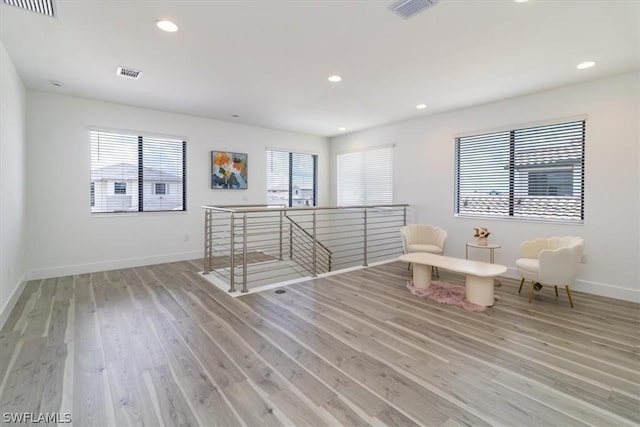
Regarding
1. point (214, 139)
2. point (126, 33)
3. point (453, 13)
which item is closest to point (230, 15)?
point (126, 33)

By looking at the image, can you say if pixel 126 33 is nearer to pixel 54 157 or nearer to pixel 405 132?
pixel 54 157

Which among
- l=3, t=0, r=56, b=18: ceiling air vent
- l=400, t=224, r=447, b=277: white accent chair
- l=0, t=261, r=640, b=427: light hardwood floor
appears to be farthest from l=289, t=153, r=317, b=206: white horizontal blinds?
l=3, t=0, r=56, b=18: ceiling air vent

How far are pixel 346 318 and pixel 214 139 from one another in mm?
4672

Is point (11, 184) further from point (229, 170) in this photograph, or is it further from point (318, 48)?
point (318, 48)

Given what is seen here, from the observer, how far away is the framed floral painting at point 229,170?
6223 mm

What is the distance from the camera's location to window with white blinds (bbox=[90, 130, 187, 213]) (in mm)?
5121

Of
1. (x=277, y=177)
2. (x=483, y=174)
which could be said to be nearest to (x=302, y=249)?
(x=277, y=177)

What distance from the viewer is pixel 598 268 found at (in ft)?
13.2

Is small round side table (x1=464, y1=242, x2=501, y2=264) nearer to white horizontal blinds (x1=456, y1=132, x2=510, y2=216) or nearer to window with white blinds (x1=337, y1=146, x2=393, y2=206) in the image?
white horizontal blinds (x1=456, y1=132, x2=510, y2=216)

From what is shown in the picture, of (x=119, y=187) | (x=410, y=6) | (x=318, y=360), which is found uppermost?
(x=410, y=6)

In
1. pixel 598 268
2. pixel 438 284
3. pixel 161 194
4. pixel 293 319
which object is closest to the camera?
pixel 293 319

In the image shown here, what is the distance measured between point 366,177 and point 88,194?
17.4 feet

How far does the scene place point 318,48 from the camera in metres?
3.13

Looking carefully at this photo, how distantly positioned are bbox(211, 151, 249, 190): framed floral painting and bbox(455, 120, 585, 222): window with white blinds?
167 inches
